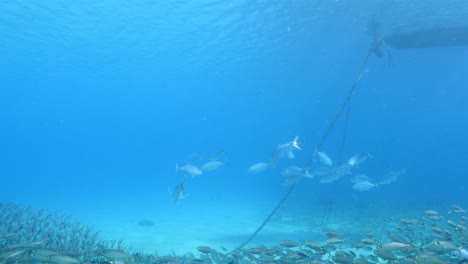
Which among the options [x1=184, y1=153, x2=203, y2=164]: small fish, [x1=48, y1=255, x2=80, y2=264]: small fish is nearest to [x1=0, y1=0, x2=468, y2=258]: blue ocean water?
[x1=184, y1=153, x2=203, y2=164]: small fish

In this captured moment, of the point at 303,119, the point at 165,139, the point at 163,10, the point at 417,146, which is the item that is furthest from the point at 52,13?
the point at 165,139

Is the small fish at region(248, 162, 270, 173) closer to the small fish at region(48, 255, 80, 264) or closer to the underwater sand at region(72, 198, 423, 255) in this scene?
the underwater sand at region(72, 198, 423, 255)

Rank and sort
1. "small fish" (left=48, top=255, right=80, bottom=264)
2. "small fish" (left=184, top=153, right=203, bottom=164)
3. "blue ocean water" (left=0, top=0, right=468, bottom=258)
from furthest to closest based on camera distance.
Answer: "blue ocean water" (left=0, top=0, right=468, bottom=258), "small fish" (left=184, top=153, right=203, bottom=164), "small fish" (left=48, top=255, right=80, bottom=264)

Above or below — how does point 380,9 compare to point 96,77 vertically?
below

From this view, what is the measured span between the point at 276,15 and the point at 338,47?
1255cm

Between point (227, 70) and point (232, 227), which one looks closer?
point (232, 227)

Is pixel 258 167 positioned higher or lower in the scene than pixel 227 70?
lower

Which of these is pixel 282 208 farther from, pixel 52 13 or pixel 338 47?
pixel 52 13

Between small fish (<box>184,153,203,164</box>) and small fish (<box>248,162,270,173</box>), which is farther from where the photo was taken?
small fish (<box>184,153,203,164</box>)

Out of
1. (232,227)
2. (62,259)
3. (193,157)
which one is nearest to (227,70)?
→ (232,227)

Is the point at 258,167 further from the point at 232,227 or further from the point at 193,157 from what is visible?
the point at 232,227

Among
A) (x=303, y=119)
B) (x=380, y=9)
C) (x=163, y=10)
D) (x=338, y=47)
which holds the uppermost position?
(x=303, y=119)

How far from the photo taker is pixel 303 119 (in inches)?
4311

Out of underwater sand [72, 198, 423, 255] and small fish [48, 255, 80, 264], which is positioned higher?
underwater sand [72, 198, 423, 255]
